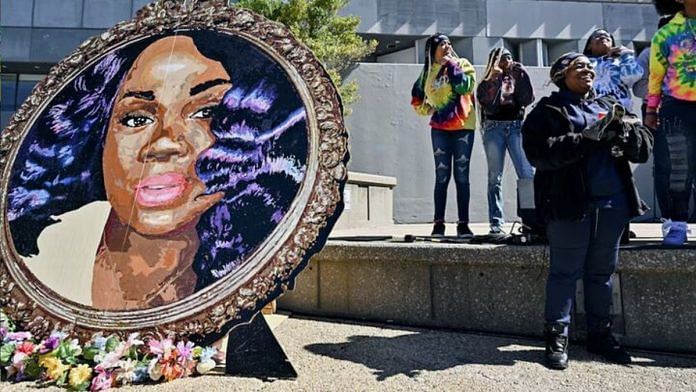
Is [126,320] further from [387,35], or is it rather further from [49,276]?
[387,35]

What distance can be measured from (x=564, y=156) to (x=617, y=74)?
1.30 metres

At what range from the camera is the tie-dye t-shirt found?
8.38 feet

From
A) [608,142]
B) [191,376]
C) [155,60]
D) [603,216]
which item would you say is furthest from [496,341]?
[155,60]

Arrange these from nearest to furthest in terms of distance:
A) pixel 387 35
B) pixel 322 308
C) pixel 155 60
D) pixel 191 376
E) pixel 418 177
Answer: pixel 191 376 < pixel 155 60 < pixel 322 308 < pixel 418 177 < pixel 387 35

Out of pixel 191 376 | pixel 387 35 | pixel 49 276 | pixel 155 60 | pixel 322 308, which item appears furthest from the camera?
pixel 387 35

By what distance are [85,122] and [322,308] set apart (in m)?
1.66

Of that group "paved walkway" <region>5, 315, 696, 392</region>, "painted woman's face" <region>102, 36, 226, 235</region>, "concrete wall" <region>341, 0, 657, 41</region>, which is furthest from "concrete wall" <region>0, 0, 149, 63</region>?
"paved walkway" <region>5, 315, 696, 392</region>

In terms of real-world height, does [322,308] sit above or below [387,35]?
below

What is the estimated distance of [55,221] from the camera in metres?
2.08

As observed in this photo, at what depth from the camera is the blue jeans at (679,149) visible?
7.14ft

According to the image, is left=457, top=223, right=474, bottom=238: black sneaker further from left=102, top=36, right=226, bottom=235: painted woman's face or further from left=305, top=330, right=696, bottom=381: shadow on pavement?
left=102, top=36, right=226, bottom=235: painted woman's face

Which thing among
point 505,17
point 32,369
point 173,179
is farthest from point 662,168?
point 505,17

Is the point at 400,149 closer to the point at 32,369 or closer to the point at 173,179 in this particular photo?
the point at 173,179

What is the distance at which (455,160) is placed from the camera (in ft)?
9.62
